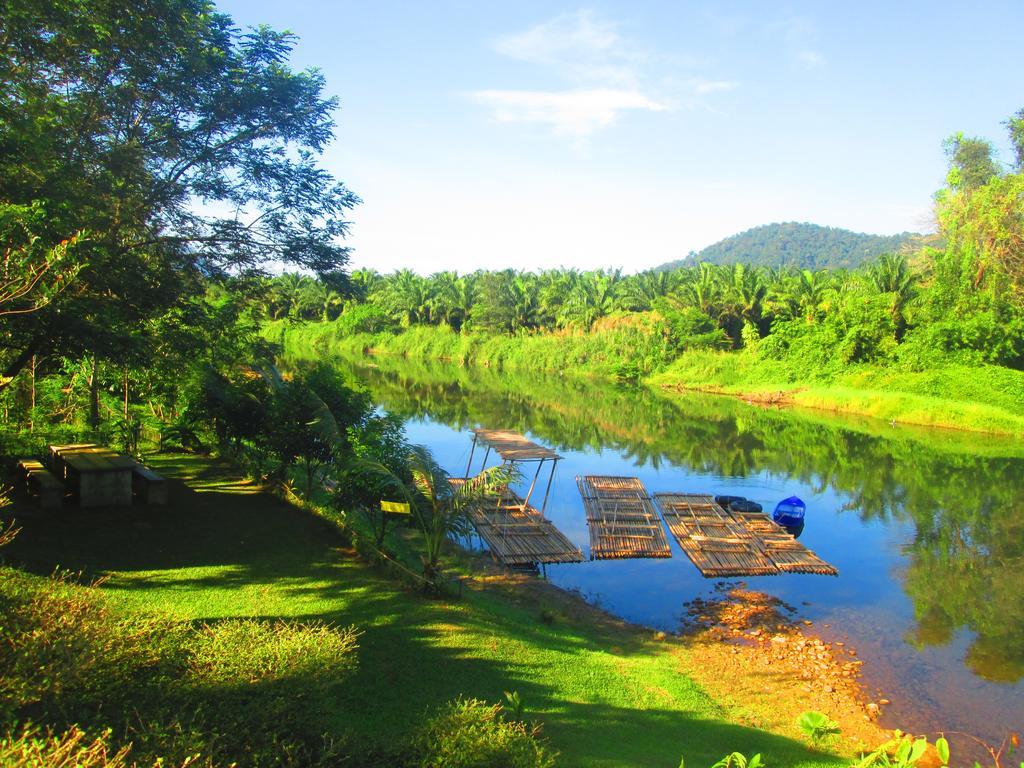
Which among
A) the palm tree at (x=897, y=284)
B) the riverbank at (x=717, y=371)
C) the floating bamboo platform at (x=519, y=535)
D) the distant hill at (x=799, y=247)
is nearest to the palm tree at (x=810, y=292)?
the riverbank at (x=717, y=371)

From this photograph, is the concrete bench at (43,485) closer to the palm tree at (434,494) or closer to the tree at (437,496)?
the palm tree at (434,494)

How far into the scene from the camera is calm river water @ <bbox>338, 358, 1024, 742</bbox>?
8.96 meters

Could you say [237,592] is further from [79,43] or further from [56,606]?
[79,43]

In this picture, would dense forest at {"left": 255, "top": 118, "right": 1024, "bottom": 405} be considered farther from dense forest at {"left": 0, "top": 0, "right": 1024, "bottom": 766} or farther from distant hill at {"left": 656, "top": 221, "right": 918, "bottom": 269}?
distant hill at {"left": 656, "top": 221, "right": 918, "bottom": 269}

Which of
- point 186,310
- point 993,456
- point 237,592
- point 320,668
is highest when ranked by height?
point 186,310

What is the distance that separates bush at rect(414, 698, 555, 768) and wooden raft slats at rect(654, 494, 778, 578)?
8.52m

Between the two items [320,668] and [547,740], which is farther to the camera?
[547,740]

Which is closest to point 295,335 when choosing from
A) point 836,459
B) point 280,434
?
point 836,459

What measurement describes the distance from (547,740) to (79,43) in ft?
29.5

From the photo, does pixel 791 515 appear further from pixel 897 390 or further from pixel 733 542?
pixel 897 390

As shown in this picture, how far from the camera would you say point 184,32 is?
30.6 feet

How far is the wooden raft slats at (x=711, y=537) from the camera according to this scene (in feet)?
38.2

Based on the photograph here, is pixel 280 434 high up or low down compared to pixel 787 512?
up

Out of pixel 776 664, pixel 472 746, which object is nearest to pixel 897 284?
pixel 776 664
